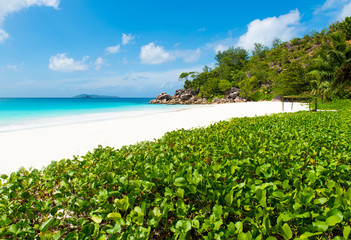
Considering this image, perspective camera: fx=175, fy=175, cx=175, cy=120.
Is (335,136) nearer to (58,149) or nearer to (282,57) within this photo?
(58,149)

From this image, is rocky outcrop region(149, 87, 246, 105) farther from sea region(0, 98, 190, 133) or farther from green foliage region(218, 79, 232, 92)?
sea region(0, 98, 190, 133)

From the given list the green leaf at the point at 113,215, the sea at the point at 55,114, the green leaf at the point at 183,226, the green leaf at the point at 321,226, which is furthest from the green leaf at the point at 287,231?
the sea at the point at 55,114

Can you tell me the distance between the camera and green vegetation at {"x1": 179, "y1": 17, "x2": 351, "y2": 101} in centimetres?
2075

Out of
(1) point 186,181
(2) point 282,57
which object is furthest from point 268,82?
(1) point 186,181

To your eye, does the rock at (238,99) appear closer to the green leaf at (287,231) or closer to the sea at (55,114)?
the sea at (55,114)

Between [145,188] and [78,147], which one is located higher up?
[145,188]

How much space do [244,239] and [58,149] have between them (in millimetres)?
6651

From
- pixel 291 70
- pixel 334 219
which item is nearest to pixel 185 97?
pixel 291 70

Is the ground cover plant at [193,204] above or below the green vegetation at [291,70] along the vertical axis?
below

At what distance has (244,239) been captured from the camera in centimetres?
107

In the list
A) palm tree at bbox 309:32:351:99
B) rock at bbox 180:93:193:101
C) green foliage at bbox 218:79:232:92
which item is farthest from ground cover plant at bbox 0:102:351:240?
rock at bbox 180:93:193:101

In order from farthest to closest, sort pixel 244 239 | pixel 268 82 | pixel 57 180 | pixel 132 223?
1. pixel 268 82
2. pixel 57 180
3. pixel 132 223
4. pixel 244 239

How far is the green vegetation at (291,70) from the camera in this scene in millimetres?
20750

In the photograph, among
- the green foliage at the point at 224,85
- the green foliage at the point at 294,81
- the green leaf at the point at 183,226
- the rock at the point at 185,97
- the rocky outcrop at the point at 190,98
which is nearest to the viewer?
the green leaf at the point at 183,226
